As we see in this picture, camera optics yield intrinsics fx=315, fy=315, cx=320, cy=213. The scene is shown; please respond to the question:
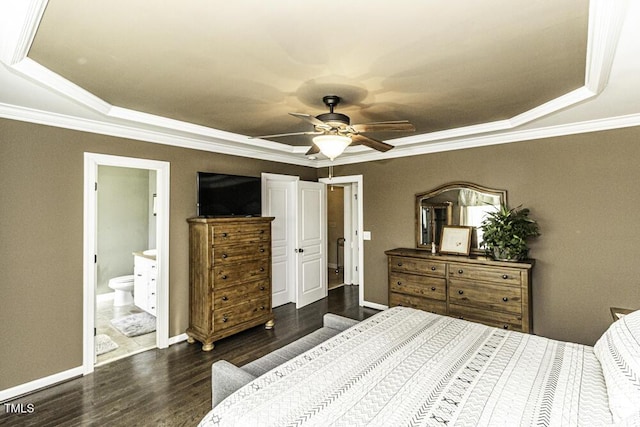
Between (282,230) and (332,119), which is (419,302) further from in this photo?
(332,119)

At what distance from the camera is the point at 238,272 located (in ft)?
12.3

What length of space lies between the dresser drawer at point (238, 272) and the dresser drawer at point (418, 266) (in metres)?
1.67

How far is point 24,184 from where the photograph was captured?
8.80 ft

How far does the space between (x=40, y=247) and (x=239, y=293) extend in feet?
6.27

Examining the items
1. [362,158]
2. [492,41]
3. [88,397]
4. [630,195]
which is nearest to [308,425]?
[492,41]

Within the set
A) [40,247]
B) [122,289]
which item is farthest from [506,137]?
[122,289]

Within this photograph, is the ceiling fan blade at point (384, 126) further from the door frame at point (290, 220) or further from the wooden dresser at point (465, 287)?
the door frame at point (290, 220)

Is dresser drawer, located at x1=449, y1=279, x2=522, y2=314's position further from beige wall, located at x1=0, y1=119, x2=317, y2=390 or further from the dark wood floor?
beige wall, located at x1=0, y1=119, x2=317, y2=390

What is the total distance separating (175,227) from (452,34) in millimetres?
3311

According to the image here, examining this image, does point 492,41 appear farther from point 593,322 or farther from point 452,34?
point 593,322

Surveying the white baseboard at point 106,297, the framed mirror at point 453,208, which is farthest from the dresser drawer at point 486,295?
the white baseboard at point 106,297

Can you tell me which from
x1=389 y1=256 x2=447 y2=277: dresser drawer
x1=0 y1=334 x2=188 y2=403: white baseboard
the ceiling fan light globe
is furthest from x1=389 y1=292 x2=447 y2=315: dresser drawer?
x1=0 y1=334 x2=188 y2=403: white baseboard

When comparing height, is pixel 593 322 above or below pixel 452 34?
below

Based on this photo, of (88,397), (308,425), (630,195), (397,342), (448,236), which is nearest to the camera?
(308,425)
